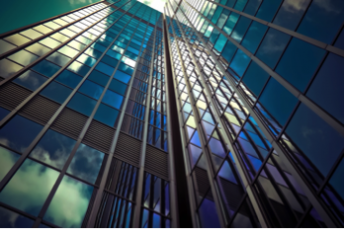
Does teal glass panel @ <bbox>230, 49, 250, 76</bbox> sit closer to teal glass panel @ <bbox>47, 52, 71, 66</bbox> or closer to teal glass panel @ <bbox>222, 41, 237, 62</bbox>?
teal glass panel @ <bbox>222, 41, 237, 62</bbox>

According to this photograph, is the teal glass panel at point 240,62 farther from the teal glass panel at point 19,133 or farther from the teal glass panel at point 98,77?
the teal glass panel at point 19,133

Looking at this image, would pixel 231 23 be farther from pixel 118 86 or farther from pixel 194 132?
pixel 118 86

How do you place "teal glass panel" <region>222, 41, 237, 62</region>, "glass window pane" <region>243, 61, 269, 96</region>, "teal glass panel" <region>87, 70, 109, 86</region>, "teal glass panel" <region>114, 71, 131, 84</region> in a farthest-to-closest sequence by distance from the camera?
"teal glass panel" <region>114, 71, 131, 84</region>, "teal glass panel" <region>87, 70, 109, 86</region>, "teal glass panel" <region>222, 41, 237, 62</region>, "glass window pane" <region>243, 61, 269, 96</region>

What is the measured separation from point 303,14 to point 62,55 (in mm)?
16215

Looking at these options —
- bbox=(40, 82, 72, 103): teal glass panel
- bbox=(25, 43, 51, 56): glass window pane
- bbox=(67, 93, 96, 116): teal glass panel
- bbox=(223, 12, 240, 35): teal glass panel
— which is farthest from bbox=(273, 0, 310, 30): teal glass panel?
bbox=(25, 43, 51, 56): glass window pane

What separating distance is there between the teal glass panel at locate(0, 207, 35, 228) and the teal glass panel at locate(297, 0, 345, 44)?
40.9 feet

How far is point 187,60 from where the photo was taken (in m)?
28.0

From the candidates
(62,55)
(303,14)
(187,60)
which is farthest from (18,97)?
(187,60)

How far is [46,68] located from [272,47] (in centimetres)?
1404

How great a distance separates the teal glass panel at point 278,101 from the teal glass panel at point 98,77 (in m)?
11.8

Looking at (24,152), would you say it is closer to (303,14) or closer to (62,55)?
(62,55)

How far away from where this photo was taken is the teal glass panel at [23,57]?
14359 millimetres

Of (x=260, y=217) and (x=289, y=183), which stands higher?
(x=289, y=183)

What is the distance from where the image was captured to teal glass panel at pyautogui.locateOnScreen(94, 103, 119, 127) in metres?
14.8
